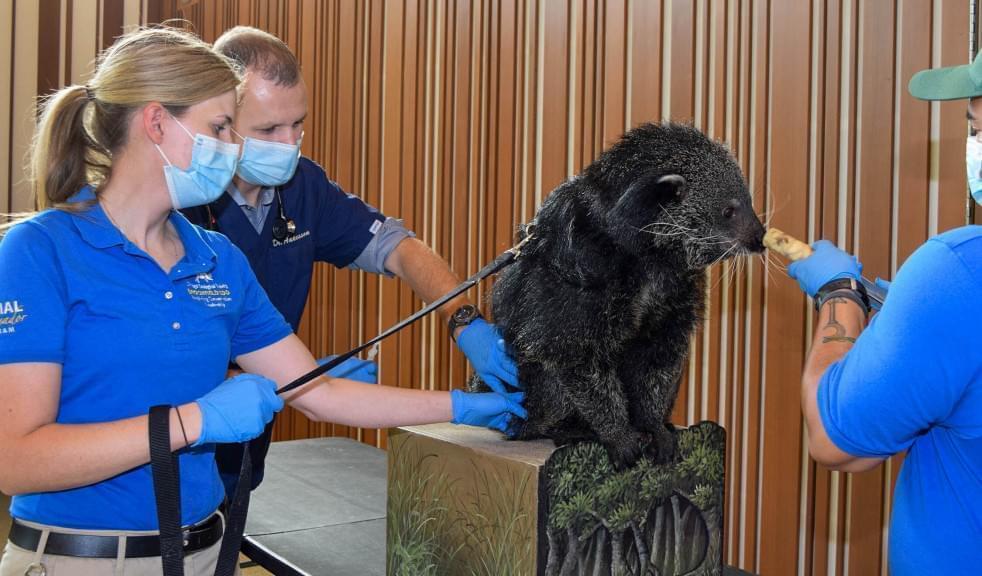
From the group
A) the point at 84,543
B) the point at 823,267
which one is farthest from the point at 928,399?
the point at 84,543

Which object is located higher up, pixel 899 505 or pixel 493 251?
pixel 493 251

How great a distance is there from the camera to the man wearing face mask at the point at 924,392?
1164mm

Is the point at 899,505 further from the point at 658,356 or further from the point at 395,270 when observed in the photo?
the point at 395,270

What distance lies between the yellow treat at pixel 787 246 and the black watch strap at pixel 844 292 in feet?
0.33


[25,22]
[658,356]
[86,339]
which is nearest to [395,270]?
[658,356]

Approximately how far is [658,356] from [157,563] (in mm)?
1042

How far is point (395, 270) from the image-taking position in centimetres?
254

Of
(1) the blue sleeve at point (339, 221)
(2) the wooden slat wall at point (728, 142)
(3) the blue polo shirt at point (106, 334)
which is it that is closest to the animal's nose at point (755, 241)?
(2) the wooden slat wall at point (728, 142)

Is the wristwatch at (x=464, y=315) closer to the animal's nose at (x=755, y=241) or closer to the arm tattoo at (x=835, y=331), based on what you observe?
the animal's nose at (x=755, y=241)

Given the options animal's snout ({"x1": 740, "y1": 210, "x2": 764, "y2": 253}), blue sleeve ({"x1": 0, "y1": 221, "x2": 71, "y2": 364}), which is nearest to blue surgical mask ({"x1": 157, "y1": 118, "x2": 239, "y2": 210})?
blue sleeve ({"x1": 0, "y1": 221, "x2": 71, "y2": 364})

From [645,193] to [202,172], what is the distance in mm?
841

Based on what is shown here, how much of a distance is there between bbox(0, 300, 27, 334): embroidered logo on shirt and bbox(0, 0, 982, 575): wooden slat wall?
143 centimetres

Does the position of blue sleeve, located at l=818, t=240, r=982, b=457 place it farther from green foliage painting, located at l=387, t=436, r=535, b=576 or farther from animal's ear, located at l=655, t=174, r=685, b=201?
green foliage painting, located at l=387, t=436, r=535, b=576

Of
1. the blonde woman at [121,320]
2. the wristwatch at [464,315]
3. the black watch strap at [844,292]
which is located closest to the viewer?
the blonde woman at [121,320]
